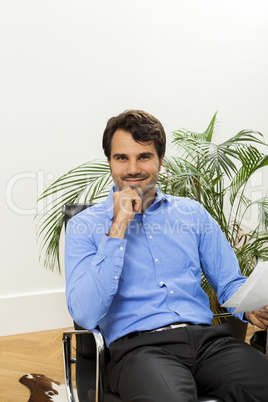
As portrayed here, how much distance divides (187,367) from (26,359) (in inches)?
71.4

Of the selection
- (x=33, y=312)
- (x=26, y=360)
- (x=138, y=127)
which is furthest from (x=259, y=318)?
(x=33, y=312)

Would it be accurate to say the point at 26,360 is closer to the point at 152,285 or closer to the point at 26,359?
the point at 26,359

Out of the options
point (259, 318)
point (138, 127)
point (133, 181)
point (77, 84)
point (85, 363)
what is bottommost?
point (85, 363)

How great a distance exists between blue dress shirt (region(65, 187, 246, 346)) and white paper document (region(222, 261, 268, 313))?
0.85 ft

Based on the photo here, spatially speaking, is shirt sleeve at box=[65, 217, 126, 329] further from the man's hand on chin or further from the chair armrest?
the man's hand on chin

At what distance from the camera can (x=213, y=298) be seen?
8.66 feet

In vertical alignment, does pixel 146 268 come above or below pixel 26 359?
above

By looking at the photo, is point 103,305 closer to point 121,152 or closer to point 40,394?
point 121,152

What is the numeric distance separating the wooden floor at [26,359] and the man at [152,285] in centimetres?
119

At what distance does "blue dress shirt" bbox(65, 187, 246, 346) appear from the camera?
1.54 m

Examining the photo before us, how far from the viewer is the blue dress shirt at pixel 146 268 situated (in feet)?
5.04

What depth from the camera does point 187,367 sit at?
1499 mm

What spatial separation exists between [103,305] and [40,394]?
1.27 meters

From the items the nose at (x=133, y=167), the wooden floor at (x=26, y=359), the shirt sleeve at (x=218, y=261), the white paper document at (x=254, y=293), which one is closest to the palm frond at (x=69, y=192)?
the wooden floor at (x=26, y=359)
